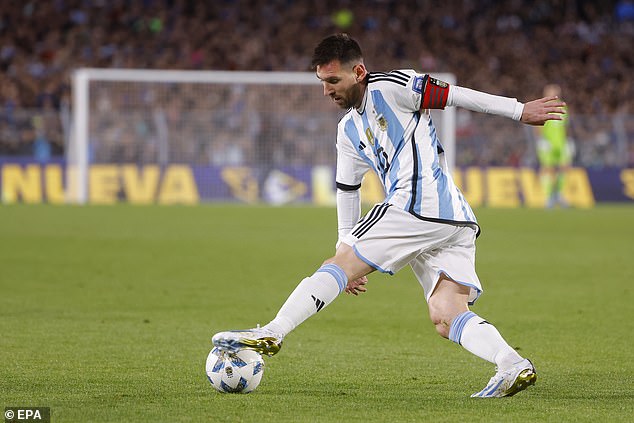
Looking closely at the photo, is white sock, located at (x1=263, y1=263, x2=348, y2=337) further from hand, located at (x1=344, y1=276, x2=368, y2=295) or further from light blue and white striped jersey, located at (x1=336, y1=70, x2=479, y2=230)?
light blue and white striped jersey, located at (x1=336, y1=70, x2=479, y2=230)

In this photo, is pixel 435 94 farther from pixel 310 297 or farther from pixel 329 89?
pixel 310 297

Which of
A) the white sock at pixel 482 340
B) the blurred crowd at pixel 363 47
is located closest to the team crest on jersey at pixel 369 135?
the white sock at pixel 482 340

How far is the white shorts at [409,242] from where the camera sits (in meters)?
5.83

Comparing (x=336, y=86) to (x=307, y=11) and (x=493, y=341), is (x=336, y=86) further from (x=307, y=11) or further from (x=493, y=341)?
(x=307, y=11)

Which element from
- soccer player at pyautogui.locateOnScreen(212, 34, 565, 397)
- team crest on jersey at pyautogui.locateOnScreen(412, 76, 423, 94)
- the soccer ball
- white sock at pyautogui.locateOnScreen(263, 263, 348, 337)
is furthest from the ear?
the soccer ball

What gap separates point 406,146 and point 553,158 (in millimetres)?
19292

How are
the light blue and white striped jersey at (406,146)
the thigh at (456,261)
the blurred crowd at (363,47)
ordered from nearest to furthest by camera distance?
the light blue and white striped jersey at (406,146) → the thigh at (456,261) → the blurred crowd at (363,47)

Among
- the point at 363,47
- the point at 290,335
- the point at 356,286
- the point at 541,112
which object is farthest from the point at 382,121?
the point at 363,47

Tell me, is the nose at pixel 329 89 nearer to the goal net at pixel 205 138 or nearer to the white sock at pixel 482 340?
the white sock at pixel 482 340

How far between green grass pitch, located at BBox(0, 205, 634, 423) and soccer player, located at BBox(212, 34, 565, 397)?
1.17 ft

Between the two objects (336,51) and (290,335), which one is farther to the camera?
(290,335)

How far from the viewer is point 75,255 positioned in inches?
558

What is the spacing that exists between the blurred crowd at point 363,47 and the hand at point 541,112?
19.7 meters

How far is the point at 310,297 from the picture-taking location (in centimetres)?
575
